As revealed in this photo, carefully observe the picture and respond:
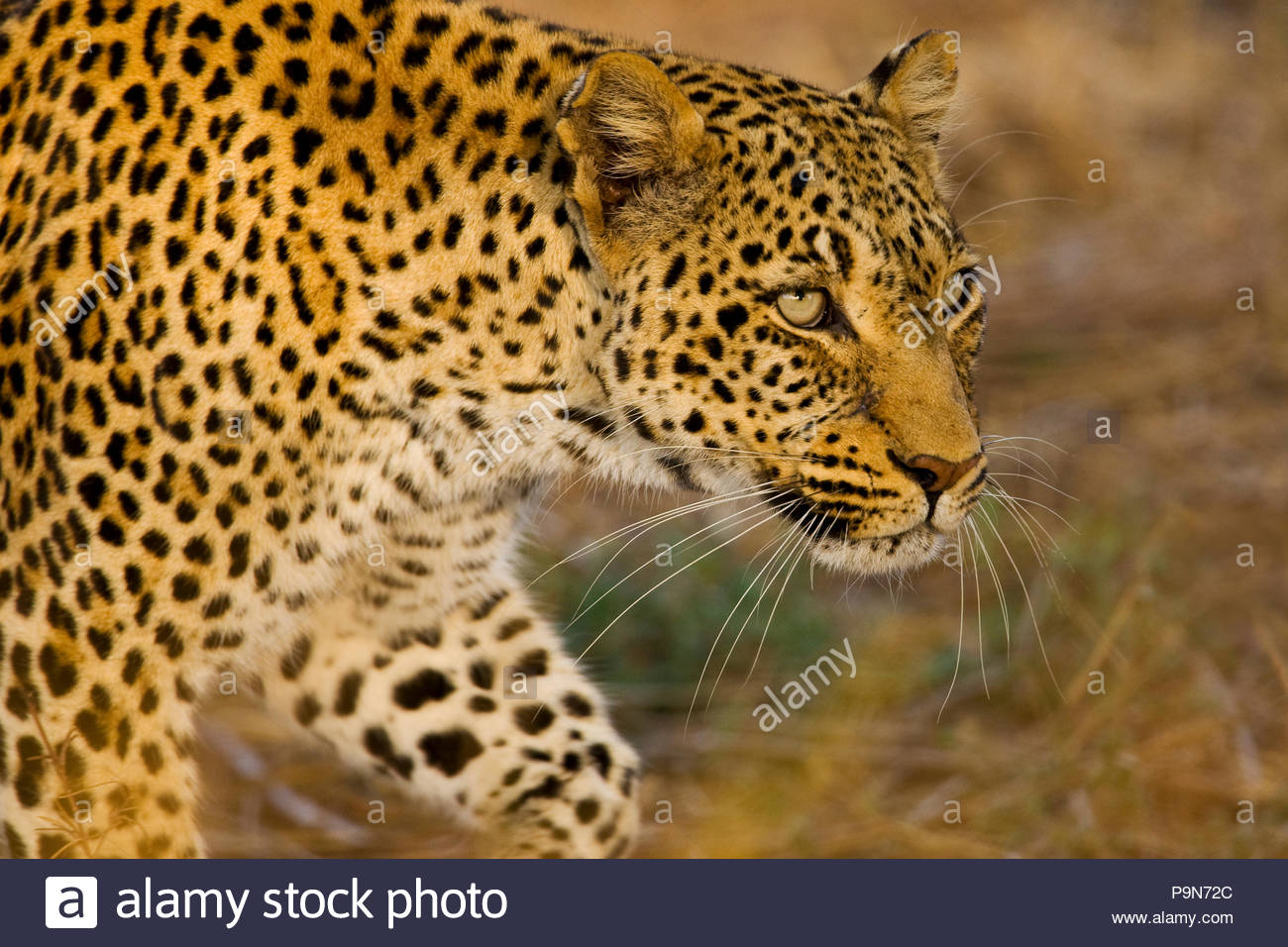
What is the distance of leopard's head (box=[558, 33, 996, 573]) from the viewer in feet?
14.6

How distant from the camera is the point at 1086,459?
8.77 m

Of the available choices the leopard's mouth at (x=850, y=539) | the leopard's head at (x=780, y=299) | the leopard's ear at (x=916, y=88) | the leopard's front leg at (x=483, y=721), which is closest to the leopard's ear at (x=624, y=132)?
the leopard's head at (x=780, y=299)

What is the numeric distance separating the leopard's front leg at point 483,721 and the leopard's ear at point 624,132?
5.49 feet

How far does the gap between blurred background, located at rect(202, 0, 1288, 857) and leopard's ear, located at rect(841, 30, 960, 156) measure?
1.20 ft

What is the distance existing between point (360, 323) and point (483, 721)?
1.62m

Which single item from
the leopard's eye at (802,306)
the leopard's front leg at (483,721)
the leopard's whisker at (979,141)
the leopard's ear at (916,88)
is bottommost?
the leopard's front leg at (483,721)

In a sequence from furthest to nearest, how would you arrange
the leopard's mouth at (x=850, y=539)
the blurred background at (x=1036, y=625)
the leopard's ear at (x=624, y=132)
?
the blurred background at (x=1036, y=625) → the leopard's mouth at (x=850, y=539) → the leopard's ear at (x=624, y=132)

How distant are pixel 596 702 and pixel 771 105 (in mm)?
2209

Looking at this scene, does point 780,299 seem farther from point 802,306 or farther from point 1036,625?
point 1036,625

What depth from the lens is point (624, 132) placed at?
441 centimetres

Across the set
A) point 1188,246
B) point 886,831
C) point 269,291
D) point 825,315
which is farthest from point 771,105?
point 1188,246

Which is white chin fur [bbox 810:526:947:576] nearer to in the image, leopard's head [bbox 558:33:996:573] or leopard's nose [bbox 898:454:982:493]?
leopard's head [bbox 558:33:996:573]

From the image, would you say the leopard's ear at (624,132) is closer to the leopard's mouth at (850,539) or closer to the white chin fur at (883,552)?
the leopard's mouth at (850,539)

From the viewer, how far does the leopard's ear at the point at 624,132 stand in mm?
4336
